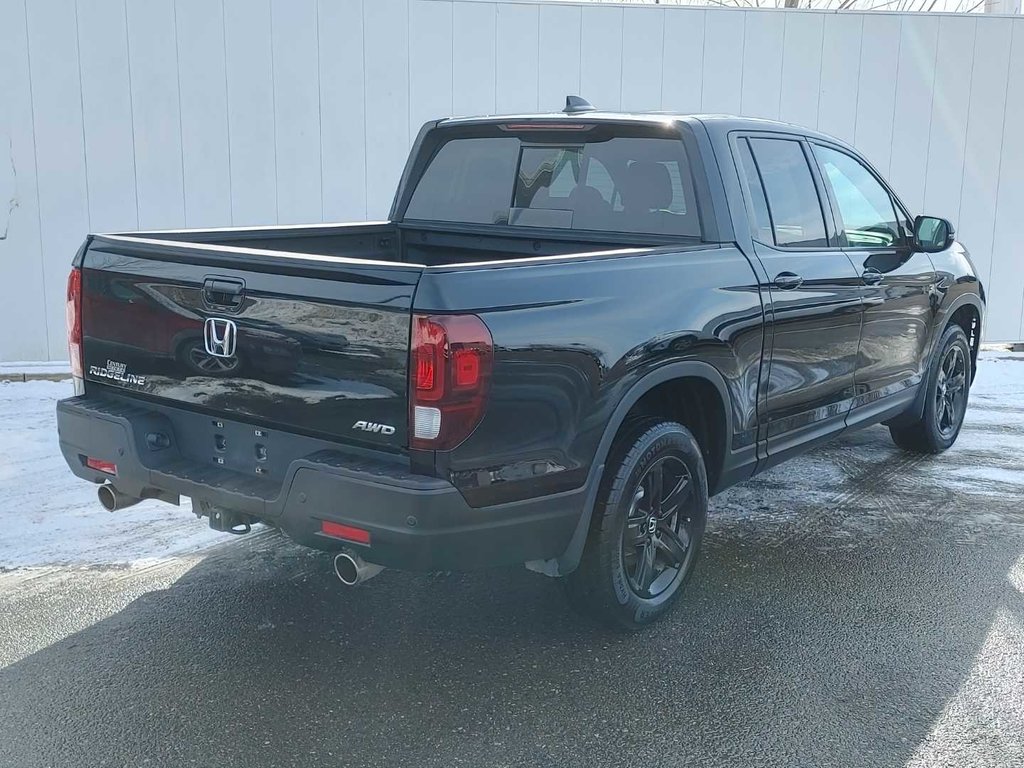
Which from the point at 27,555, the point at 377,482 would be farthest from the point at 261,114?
the point at 377,482

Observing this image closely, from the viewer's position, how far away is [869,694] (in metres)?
3.35

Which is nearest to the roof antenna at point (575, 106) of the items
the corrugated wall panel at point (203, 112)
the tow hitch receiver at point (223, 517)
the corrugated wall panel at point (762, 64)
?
the tow hitch receiver at point (223, 517)

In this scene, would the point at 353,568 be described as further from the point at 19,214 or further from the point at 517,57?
the point at 517,57

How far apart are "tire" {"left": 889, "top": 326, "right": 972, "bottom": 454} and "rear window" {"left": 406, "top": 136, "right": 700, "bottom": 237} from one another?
254 cm

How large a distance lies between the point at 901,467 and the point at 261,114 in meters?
5.25

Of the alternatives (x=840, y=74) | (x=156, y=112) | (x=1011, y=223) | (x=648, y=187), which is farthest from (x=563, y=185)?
(x=1011, y=223)

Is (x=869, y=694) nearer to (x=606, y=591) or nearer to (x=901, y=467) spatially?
(x=606, y=591)

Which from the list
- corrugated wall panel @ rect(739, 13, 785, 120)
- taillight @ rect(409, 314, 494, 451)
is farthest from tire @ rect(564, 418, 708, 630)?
corrugated wall panel @ rect(739, 13, 785, 120)

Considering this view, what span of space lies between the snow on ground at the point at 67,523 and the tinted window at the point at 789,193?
9.55 feet

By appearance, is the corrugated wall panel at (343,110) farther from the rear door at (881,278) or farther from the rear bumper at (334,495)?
the rear bumper at (334,495)

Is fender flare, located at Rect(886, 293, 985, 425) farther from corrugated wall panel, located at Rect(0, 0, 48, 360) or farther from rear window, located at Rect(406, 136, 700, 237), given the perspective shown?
corrugated wall panel, located at Rect(0, 0, 48, 360)

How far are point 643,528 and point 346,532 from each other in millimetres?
1236

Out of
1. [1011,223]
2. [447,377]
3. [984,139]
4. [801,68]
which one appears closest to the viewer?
[447,377]

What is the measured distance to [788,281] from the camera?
14.0ft
